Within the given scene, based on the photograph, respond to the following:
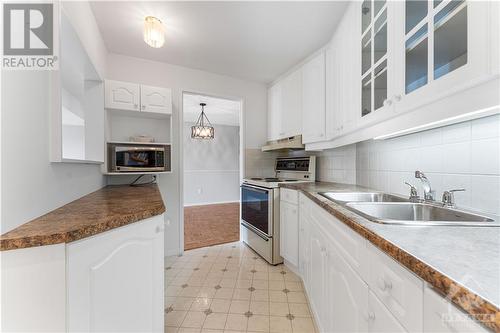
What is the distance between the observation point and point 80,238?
2.27 feet

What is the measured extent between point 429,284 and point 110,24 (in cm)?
262

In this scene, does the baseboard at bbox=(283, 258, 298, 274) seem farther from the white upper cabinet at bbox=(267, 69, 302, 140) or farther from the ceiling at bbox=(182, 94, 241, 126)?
the ceiling at bbox=(182, 94, 241, 126)

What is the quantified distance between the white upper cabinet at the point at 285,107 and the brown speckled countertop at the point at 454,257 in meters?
1.94

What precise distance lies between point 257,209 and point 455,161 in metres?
1.82

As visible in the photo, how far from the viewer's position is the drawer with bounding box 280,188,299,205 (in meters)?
2.03

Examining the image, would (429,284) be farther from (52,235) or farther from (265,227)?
(265,227)

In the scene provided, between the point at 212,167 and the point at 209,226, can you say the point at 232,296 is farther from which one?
the point at 212,167

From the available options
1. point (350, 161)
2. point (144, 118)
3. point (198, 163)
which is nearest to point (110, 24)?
point (144, 118)

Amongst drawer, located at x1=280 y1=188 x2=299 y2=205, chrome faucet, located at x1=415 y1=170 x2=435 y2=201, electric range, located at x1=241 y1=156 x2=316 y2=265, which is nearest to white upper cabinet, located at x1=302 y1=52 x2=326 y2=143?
electric range, located at x1=241 y1=156 x2=316 y2=265

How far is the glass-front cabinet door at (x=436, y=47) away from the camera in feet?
2.14

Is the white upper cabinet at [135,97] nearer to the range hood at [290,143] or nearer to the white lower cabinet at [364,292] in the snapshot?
the range hood at [290,143]

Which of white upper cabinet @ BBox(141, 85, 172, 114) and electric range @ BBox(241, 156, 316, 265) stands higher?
white upper cabinet @ BBox(141, 85, 172, 114)

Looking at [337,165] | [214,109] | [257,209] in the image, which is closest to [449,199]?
[337,165]

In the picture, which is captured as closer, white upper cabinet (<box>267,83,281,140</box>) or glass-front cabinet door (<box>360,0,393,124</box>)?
glass-front cabinet door (<box>360,0,393,124</box>)
